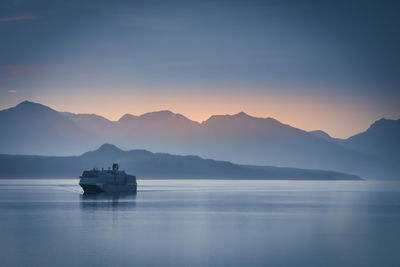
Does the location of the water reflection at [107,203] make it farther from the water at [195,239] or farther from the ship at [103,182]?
the water at [195,239]

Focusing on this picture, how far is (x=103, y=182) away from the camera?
157m

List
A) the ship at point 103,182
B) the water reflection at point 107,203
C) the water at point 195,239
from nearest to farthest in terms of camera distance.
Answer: the water at point 195,239 → the water reflection at point 107,203 → the ship at point 103,182

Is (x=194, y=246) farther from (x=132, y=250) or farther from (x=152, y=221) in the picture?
(x=152, y=221)

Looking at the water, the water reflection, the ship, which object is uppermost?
the ship

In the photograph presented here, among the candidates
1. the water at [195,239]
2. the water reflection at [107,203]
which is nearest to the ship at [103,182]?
the water reflection at [107,203]

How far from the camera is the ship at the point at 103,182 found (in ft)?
506

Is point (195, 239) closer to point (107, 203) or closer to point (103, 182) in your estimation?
point (107, 203)

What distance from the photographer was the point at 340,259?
49.3 meters

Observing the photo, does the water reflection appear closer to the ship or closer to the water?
the ship

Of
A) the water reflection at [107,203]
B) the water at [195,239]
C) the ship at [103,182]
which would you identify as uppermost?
the ship at [103,182]

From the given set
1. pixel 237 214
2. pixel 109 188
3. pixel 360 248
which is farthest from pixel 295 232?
pixel 109 188

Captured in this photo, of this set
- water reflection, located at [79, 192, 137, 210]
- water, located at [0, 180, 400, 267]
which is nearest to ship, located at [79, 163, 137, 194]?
water reflection, located at [79, 192, 137, 210]

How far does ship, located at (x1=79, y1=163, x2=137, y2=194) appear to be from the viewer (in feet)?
506

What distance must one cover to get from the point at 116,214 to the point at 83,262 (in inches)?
1777
